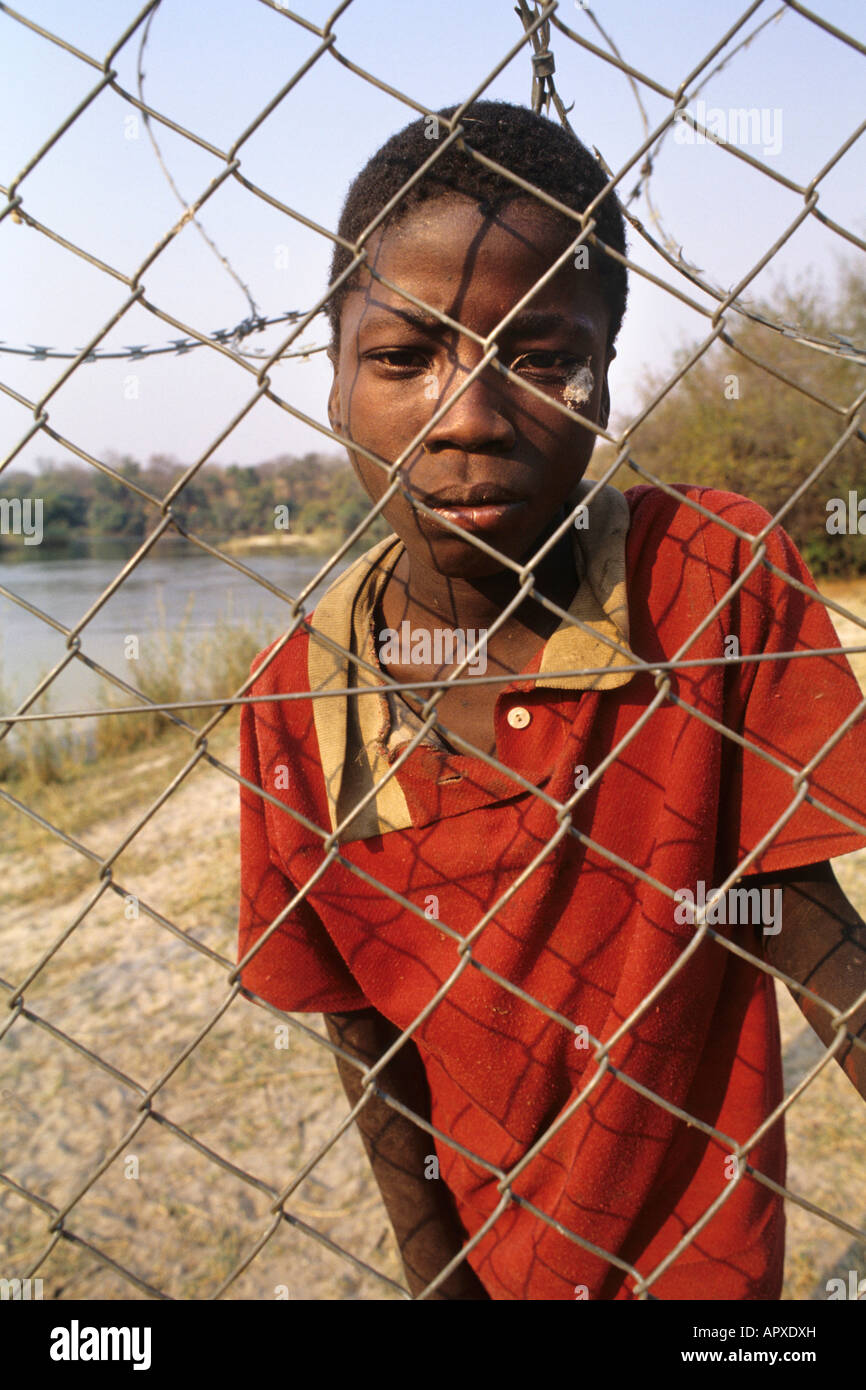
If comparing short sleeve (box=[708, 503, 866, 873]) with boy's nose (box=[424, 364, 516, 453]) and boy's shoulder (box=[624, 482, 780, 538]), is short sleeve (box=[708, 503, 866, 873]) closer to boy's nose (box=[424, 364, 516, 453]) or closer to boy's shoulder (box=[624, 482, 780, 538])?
boy's shoulder (box=[624, 482, 780, 538])

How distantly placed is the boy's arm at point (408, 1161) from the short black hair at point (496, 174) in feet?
3.74

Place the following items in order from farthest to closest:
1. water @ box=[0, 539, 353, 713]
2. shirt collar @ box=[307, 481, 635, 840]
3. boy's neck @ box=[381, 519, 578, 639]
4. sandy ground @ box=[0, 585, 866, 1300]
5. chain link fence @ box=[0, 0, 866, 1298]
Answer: water @ box=[0, 539, 353, 713]
sandy ground @ box=[0, 585, 866, 1300]
boy's neck @ box=[381, 519, 578, 639]
shirt collar @ box=[307, 481, 635, 840]
chain link fence @ box=[0, 0, 866, 1298]

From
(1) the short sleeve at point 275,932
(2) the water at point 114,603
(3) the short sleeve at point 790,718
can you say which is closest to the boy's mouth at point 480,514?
(3) the short sleeve at point 790,718

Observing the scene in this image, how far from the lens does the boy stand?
1.07 meters

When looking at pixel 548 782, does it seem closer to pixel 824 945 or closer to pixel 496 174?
pixel 824 945

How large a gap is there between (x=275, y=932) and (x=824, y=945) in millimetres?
778

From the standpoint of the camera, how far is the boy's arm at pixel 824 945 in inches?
45.3

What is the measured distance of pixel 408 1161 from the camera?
1547 millimetres

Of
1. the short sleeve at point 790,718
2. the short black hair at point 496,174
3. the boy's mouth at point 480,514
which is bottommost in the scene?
the short sleeve at point 790,718

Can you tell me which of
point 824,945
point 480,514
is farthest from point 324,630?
→ point 824,945

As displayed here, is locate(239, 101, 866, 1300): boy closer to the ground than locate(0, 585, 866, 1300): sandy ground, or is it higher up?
higher up

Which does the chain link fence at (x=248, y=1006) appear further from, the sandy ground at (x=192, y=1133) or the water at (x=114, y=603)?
the water at (x=114, y=603)

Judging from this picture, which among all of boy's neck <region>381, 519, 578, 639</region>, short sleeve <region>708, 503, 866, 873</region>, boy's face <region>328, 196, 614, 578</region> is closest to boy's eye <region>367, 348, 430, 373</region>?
boy's face <region>328, 196, 614, 578</region>

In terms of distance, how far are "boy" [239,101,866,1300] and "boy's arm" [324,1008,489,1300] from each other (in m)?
0.08
